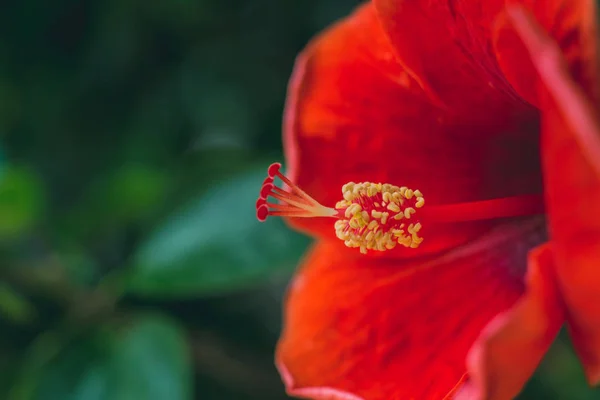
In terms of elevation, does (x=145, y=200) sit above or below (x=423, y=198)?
below

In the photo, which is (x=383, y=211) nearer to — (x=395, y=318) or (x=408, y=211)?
(x=408, y=211)

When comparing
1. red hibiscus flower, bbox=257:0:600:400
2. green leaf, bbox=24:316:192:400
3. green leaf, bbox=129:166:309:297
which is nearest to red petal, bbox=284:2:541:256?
red hibiscus flower, bbox=257:0:600:400

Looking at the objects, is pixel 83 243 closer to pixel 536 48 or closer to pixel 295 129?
pixel 295 129

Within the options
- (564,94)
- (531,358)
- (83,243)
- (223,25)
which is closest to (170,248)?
(83,243)

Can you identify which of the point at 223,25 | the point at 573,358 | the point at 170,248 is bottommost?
the point at 573,358

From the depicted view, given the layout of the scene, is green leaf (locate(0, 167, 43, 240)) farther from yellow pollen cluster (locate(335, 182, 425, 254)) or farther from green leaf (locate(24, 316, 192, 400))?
yellow pollen cluster (locate(335, 182, 425, 254))

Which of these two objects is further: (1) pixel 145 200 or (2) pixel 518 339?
(1) pixel 145 200

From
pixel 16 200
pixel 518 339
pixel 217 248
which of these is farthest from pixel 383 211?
pixel 16 200

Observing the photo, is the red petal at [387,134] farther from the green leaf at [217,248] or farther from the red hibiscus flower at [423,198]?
A: the green leaf at [217,248]
